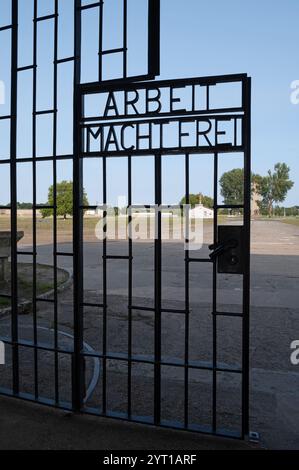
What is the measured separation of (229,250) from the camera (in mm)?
3504

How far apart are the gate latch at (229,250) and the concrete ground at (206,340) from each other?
1.38 meters

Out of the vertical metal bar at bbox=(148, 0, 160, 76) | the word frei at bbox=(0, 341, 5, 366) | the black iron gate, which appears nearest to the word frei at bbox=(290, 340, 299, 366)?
the black iron gate

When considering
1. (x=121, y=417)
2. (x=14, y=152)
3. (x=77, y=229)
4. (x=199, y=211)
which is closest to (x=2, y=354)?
(x=121, y=417)

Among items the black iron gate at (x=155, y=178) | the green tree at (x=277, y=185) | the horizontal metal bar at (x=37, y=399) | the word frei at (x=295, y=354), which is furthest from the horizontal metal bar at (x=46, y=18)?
the green tree at (x=277, y=185)

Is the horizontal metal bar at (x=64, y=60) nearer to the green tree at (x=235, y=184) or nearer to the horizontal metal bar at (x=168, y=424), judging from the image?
the green tree at (x=235, y=184)

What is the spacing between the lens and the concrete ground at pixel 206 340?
4004 millimetres

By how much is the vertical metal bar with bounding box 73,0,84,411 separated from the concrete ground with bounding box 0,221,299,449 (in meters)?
0.46

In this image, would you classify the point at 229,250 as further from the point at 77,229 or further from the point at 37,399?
the point at 37,399

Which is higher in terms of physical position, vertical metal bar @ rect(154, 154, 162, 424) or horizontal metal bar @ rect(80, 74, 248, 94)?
horizontal metal bar @ rect(80, 74, 248, 94)

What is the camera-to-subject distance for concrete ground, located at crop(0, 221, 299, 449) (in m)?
4.00

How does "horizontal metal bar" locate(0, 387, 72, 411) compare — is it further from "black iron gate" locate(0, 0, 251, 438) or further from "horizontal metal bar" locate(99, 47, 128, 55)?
"horizontal metal bar" locate(99, 47, 128, 55)

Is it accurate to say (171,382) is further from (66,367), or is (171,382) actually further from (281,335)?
(281,335)

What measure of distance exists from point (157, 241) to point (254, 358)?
2.78m
